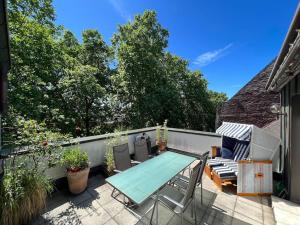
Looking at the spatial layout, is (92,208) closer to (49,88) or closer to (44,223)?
(44,223)

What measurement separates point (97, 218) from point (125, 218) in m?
0.47

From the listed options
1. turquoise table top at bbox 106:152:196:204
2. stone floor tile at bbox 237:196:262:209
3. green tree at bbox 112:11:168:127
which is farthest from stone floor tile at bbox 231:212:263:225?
green tree at bbox 112:11:168:127

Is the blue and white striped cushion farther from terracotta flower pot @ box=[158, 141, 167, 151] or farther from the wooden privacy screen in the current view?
terracotta flower pot @ box=[158, 141, 167, 151]

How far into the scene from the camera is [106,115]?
1038 cm

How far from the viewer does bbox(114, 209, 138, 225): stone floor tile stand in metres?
2.63

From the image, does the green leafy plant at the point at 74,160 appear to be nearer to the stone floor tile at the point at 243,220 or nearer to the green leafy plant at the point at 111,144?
the green leafy plant at the point at 111,144

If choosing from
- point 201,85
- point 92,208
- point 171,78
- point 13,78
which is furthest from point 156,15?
point 92,208

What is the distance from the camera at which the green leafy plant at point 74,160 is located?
11.1 ft

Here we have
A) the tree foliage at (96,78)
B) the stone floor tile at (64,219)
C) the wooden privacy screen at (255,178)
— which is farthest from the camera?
the tree foliage at (96,78)

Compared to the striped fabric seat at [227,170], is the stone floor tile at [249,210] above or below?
below

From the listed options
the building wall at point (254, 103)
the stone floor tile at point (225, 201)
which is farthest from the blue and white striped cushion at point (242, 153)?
the building wall at point (254, 103)

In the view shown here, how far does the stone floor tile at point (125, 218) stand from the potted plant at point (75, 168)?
3.71ft

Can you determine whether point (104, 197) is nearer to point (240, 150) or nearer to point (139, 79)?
point (240, 150)

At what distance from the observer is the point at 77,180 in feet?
11.0
